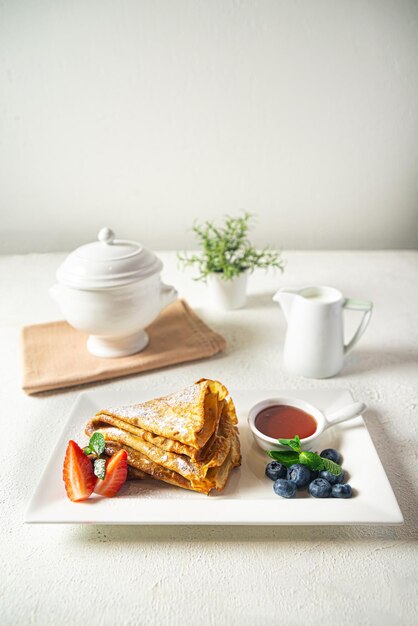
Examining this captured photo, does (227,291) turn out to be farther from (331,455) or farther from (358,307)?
(331,455)

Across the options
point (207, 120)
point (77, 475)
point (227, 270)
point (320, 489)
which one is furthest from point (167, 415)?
point (207, 120)

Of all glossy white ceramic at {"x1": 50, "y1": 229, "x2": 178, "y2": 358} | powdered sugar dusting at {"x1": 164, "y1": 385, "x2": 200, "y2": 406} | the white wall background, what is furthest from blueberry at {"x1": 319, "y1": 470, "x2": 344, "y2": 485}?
the white wall background

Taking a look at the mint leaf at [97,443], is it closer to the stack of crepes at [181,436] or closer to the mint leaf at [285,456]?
the stack of crepes at [181,436]

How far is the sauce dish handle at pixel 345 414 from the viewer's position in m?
0.99

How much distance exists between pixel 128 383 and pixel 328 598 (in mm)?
676

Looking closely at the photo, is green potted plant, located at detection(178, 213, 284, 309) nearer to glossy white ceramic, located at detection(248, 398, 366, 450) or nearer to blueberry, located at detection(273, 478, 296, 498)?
glossy white ceramic, located at detection(248, 398, 366, 450)

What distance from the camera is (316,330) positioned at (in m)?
1.20

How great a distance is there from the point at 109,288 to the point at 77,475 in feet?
1.52

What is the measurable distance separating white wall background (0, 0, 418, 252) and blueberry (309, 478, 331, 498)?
4.71 feet

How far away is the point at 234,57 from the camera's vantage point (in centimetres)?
189

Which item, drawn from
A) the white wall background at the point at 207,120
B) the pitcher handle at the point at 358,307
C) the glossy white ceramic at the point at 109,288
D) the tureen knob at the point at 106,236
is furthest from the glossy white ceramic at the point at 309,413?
the white wall background at the point at 207,120

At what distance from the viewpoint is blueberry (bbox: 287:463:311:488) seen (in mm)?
865

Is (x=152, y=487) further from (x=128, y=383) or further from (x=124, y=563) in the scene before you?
(x=128, y=383)

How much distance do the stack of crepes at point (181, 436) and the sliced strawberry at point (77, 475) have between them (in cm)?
6
